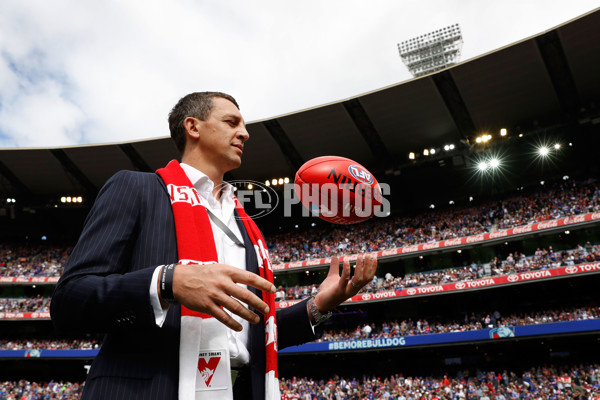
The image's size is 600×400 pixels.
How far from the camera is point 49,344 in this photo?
29.1 metres

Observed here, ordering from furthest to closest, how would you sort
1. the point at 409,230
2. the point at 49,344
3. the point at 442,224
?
the point at 49,344 → the point at 409,230 → the point at 442,224

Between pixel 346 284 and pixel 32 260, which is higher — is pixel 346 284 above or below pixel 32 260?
below

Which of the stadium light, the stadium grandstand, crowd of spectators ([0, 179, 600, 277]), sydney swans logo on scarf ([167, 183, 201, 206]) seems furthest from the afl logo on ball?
the stadium light

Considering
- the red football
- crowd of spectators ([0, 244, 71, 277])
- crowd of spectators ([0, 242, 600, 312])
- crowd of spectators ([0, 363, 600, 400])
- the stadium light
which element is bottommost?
crowd of spectators ([0, 363, 600, 400])

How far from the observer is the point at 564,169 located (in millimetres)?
26922

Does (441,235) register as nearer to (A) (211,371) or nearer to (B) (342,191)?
(B) (342,191)

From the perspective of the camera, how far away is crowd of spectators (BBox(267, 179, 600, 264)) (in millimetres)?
24344

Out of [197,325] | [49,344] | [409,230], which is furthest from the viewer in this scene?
[49,344]

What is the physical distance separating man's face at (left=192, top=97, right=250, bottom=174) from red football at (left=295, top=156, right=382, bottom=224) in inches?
75.0

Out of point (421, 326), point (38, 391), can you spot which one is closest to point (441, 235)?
point (421, 326)

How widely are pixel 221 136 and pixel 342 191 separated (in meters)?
2.03

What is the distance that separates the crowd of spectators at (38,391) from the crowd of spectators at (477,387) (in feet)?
46.8

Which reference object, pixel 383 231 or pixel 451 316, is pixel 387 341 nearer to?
pixel 451 316

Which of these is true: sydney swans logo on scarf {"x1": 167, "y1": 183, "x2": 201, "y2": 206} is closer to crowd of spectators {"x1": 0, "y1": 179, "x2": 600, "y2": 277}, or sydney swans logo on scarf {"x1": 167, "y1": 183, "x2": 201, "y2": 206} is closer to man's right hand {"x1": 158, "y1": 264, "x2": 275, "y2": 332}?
man's right hand {"x1": 158, "y1": 264, "x2": 275, "y2": 332}
